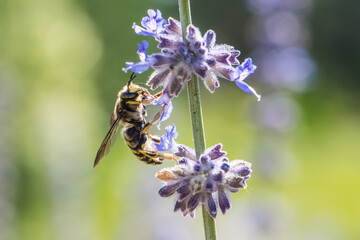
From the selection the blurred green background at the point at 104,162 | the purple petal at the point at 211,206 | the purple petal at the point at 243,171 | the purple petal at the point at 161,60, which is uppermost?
the blurred green background at the point at 104,162

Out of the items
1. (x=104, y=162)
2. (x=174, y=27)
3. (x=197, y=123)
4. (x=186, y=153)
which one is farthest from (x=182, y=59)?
(x=104, y=162)

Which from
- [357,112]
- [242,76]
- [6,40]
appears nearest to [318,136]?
[357,112]

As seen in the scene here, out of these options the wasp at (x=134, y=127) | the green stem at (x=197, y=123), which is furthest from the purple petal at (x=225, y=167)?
the wasp at (x=134, y=127)

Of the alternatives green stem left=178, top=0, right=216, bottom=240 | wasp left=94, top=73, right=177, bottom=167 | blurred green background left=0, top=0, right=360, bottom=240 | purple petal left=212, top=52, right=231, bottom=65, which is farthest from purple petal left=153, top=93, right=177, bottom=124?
blurred green background left=0, top=0, right=360, bottom=240

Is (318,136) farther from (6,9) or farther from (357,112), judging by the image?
(6,9)

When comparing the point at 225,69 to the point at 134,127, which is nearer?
the point at 225,69

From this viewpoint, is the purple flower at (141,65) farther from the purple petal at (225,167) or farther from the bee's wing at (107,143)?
the bee's wing at (107,143)

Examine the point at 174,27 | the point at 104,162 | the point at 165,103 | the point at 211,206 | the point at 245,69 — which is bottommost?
the point at 211,206

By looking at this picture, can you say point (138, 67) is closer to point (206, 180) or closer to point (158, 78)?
point (158, 78)
